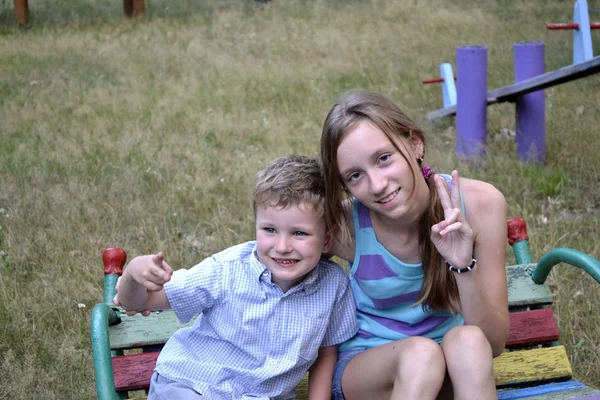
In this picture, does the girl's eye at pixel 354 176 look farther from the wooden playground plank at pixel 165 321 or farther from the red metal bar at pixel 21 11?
the red metal bar at pixel 21 11

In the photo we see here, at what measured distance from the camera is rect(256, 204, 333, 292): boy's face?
2209 millimetres

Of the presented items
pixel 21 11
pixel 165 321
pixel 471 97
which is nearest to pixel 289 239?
pixel 165 321

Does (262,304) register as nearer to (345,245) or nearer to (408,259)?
(345,245)

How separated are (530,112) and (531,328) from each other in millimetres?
3237

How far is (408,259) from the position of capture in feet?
7.82

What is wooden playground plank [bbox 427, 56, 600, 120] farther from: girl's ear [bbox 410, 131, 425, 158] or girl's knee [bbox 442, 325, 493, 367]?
girl's knee [bbox 442, 325, 493, 367]

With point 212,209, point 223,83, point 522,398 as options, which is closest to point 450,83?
point 223,83

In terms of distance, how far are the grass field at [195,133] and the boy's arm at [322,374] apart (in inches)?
48.3

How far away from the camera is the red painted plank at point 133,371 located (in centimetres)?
251

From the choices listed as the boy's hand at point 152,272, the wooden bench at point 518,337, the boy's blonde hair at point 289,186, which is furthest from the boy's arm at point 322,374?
the boy's hand at point 152,272

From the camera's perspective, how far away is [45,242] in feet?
14.1

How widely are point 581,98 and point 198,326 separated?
17.3ft

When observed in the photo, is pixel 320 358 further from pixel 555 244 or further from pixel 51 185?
pixel 51 185

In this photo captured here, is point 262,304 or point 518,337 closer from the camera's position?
point 262,304
